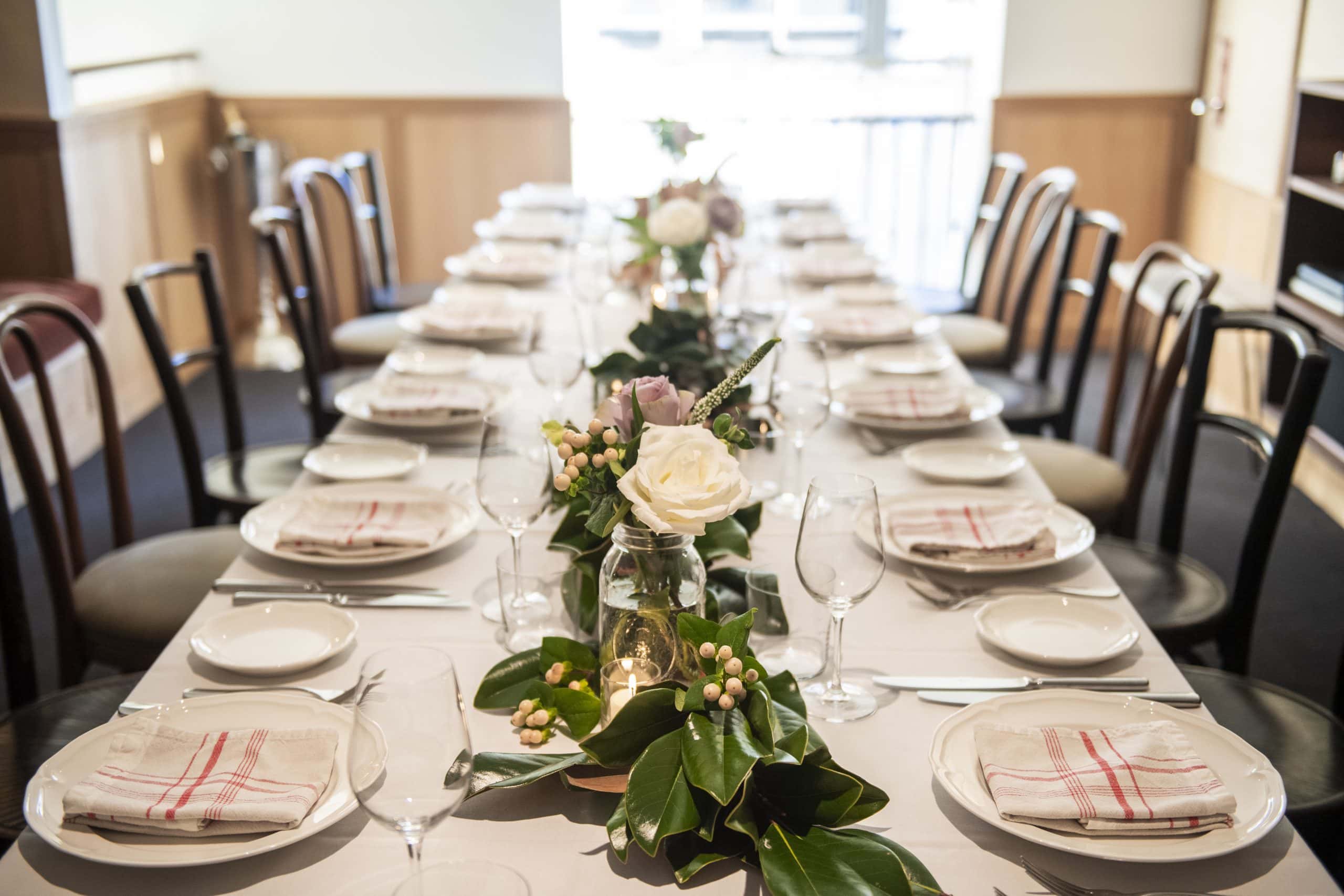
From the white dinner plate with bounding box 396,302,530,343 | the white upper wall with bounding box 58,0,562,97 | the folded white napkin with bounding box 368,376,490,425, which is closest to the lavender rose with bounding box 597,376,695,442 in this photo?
the folded white napkin with bounding box 368,376,490,425

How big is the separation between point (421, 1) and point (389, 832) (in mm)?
4906

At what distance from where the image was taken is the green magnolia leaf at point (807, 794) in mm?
916

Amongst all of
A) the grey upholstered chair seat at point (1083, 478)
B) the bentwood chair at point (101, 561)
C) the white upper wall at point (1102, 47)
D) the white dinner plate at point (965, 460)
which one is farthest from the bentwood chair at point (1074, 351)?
the white upper wall at point (1102, 47)

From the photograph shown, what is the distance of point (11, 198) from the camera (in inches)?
158

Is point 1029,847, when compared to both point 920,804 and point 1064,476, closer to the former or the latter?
point 920,804

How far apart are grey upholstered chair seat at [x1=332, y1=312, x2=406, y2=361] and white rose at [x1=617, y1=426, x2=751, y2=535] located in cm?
244

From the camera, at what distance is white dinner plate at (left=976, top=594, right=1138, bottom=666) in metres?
1.24

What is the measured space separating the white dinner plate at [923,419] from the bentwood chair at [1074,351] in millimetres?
935

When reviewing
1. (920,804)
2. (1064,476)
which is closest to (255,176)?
(1064,476)

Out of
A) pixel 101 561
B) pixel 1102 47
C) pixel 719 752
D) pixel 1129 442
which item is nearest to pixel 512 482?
pixel 719 752

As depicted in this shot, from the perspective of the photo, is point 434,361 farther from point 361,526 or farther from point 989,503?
point 989,503

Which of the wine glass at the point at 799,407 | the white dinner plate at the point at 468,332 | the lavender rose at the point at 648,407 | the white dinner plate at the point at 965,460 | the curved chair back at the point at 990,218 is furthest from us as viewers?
the curved chair back at the point at 990,218

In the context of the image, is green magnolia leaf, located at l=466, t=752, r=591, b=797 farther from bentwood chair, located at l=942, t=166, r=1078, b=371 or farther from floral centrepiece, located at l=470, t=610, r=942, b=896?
bentwood chair, located at l=942, t=166, r=1078, b=371

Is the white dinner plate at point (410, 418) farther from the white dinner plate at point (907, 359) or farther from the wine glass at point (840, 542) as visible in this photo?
the wine glass at point (840, 542)
